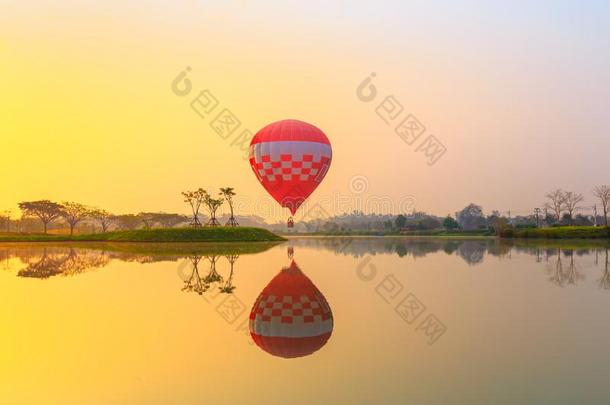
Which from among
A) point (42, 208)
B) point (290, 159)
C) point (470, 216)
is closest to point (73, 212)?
point (42, 208)

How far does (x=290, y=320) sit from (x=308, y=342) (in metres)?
1.56

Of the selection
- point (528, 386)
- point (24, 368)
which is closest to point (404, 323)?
point (528, 386)

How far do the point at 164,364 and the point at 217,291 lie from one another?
6300 mm

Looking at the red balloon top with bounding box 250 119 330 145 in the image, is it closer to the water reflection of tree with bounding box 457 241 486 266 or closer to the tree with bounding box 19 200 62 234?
the water reflection of tree with bounding box 457 241 486 266

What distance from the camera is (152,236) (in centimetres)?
5072

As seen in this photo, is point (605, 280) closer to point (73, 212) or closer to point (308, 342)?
point (308, 342)

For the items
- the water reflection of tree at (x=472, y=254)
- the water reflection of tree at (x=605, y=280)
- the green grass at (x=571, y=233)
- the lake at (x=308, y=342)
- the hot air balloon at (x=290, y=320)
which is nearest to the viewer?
the lake at (x=308, y=342)

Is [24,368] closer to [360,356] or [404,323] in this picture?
[360,356]

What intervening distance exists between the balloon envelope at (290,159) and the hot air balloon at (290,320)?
17.3 meters

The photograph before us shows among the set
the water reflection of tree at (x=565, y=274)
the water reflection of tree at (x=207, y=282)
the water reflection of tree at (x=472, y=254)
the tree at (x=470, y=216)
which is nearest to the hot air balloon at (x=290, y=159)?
the water reflection of tree at (x=472, y=254)

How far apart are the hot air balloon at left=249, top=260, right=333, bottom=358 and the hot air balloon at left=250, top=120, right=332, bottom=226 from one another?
17.3 meters

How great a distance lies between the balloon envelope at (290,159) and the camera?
3008 centimetres

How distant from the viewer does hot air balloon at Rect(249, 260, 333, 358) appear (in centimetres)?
733

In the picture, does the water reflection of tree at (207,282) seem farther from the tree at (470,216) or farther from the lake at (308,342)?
the tree at (470,216)
